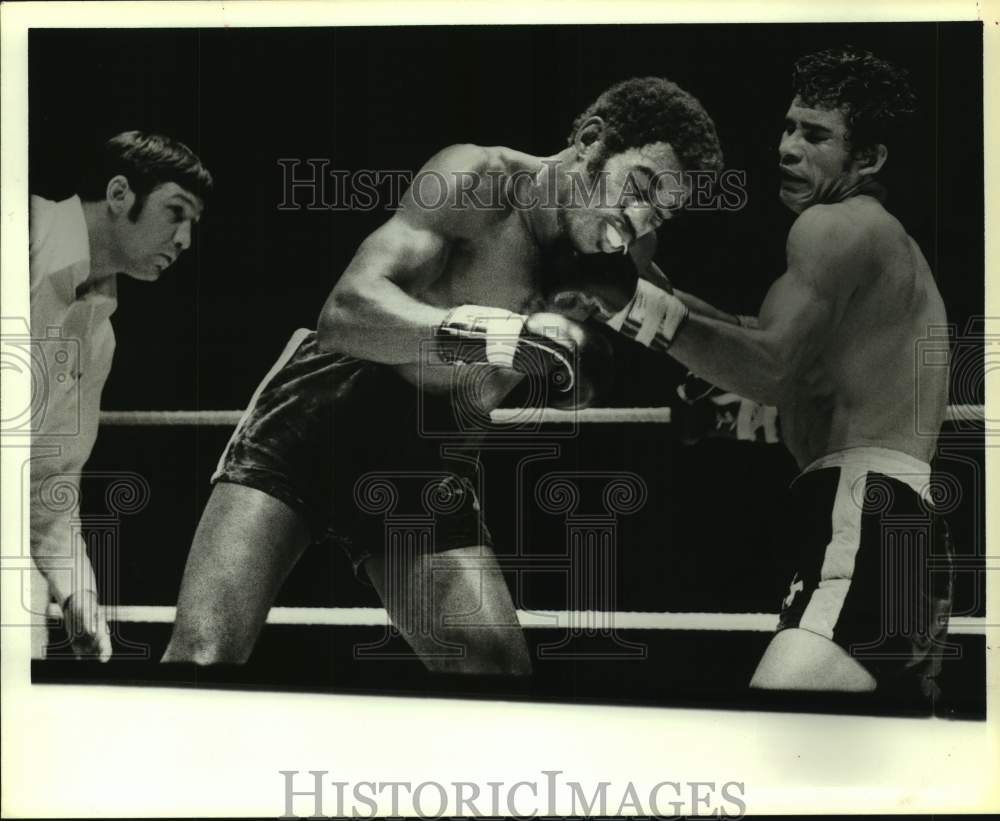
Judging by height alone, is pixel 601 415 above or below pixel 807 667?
above

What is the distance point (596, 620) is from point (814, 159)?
197cm

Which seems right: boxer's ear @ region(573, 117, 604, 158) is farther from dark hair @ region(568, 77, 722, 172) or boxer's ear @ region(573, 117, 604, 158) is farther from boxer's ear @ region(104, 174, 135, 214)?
boxer's ear @ region(104, 174, 135, 214)

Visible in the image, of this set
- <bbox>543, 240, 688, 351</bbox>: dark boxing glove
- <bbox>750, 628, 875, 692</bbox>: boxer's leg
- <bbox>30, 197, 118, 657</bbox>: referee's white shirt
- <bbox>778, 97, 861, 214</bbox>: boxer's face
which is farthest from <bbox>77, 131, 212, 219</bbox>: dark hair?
<bbox>750, 628, 875, 692</bbox>: boxer's leg

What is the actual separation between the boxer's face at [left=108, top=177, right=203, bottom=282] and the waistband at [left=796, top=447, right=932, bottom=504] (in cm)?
265

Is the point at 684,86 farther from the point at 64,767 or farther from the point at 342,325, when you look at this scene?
the point at 64,767

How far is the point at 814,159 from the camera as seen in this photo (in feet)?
14.3

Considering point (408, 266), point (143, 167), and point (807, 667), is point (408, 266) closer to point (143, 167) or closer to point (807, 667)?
point (143, 167)

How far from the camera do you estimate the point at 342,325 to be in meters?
4.47

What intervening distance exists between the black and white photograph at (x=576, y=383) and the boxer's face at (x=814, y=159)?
14 mm

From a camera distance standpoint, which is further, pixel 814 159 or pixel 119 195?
pixel 119 195

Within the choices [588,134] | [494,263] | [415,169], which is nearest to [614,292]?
[494,263]

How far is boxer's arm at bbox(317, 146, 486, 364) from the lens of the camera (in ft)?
14.4

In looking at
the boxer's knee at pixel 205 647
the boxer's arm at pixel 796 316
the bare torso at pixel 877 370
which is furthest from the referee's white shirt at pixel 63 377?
the bare torso at pixel 877 370

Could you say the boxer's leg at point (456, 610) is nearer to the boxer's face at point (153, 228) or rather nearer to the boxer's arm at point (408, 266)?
the boxer's arm at point (408, 266)
